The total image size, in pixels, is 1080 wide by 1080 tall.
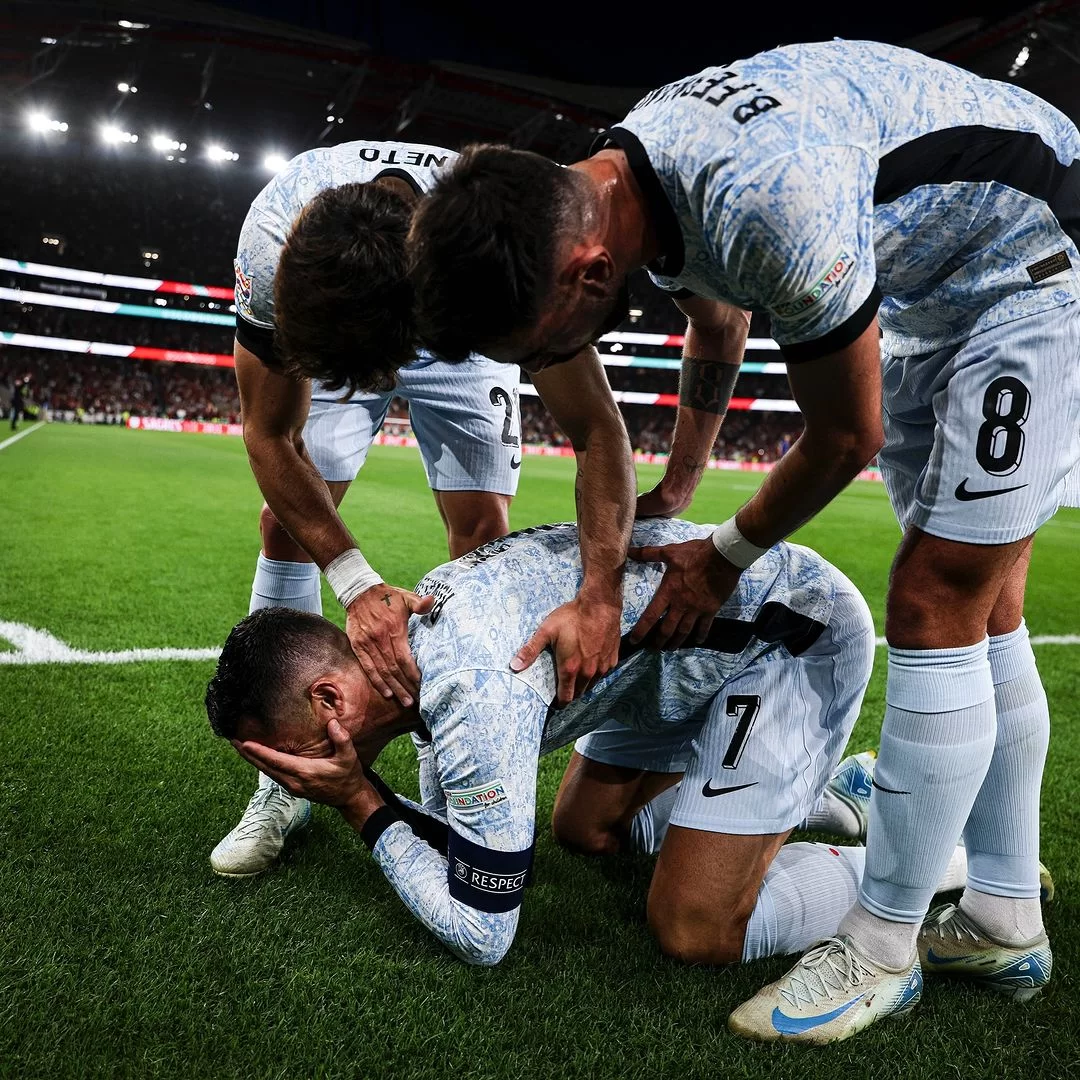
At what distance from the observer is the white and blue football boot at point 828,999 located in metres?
1.96

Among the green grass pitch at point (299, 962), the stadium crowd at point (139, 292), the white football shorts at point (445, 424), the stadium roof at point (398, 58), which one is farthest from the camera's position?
the stadium crowd at point (139, 292)

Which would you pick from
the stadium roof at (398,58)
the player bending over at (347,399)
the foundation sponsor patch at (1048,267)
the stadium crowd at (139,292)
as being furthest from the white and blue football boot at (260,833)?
the stadium crowd at (139,292)

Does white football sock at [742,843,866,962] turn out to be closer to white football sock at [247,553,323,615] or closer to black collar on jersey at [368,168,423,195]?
white football sock at [247,553,323,615]

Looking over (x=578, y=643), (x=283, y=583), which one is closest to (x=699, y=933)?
(x=578, y=643)

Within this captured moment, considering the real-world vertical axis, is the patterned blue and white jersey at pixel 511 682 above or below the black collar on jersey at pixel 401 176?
below

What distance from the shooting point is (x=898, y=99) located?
1.80 metres

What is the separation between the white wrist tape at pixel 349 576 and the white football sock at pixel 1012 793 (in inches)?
63.1

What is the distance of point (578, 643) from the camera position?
209cm

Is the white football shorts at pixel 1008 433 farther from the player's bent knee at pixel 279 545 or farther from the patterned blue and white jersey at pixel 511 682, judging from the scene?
the player's bent knee at pixel 279 545

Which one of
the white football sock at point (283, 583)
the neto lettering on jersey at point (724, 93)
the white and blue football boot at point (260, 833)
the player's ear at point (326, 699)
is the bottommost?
the white and blue football boot at point (260, 833)

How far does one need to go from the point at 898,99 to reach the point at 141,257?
49.6 metres

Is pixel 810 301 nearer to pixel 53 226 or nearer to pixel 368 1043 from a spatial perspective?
pixel 368 1043

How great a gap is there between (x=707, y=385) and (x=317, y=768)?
163 centimetres

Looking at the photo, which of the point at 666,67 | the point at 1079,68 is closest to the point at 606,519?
the point at 1079,68
